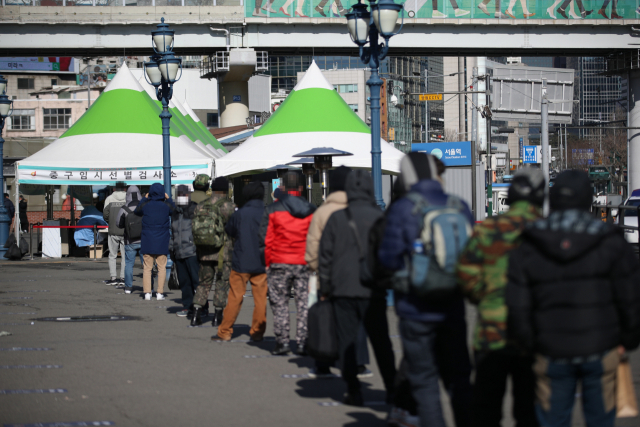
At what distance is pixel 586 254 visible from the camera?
404 cm

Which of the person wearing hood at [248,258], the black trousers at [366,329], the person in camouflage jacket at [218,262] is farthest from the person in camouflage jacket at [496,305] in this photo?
the person in camouflage jacket at [218,262]

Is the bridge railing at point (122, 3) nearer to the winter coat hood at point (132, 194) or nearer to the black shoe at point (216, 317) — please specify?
the winter coat hood at point (132, 194)

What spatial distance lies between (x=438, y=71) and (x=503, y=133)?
33.8 meters

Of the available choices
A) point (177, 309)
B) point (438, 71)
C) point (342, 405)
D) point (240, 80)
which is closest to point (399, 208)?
point (342, 405)

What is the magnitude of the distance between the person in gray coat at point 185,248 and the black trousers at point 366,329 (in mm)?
5222

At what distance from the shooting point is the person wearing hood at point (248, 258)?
9234mm

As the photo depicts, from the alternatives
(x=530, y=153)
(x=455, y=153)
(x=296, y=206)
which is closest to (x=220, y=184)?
(x=296, y=206)

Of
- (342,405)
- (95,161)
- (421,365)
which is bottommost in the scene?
(342,405)

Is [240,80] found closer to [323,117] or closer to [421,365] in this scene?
[323,117]

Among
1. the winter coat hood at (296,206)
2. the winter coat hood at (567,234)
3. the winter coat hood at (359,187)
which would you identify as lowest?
the winter coat hood at (567,234)

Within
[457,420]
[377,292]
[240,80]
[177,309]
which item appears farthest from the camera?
[240,80]

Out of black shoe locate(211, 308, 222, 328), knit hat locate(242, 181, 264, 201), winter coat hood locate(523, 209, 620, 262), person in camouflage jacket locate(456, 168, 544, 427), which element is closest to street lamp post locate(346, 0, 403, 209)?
black shoe locate(211, 308, 222, 328)

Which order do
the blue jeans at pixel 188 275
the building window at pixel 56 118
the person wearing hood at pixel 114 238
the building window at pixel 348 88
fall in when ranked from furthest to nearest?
1. the building window at pixel 348 88
2. the building window at pixel 56 118
3. the person wearing hood at pixel 114 238
4. the blue jeans at pixel 188 275

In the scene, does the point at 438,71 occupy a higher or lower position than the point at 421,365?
higher
